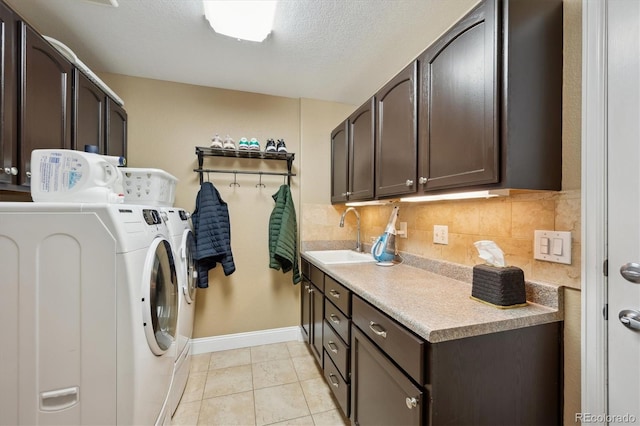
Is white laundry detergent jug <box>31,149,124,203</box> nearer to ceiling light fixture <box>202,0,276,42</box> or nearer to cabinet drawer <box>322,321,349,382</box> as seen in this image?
ceiling light fixture <box>202,0,276,42</box>

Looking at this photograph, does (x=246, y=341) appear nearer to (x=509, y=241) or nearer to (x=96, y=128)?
(x=96, y=128)

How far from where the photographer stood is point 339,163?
7.72 feet

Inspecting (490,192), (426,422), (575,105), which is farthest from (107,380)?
(575,105)

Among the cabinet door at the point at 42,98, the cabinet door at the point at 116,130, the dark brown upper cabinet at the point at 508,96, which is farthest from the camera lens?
the cabinet door at the point at 116,130

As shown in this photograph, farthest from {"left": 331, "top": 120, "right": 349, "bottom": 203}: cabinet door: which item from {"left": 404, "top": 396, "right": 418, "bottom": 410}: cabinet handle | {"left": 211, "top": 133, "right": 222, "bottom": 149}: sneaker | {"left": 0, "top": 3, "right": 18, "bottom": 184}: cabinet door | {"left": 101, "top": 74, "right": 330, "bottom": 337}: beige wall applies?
{"left": 0, "top": 3, "right": 18, "bottom": 184}: cabinet door

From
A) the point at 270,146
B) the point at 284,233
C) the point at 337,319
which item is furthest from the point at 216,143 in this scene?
the point at 337,319

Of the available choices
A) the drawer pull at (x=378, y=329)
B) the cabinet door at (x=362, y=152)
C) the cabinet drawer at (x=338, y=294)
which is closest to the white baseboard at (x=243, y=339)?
the cabinet drawer at (x=338, y=294)

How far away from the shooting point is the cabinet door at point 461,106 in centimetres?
93

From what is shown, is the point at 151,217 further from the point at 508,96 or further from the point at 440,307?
the point at 508,96

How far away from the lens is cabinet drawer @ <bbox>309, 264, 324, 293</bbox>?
1.86 metres

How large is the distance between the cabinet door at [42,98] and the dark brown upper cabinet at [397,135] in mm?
1835

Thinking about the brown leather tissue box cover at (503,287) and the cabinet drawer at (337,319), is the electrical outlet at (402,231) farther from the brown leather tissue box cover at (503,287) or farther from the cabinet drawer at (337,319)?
the brown leather tissue box cover at (503,287)

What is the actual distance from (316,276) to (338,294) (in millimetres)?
514

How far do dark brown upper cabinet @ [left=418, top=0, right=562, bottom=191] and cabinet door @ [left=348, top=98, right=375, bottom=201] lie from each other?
708mm
